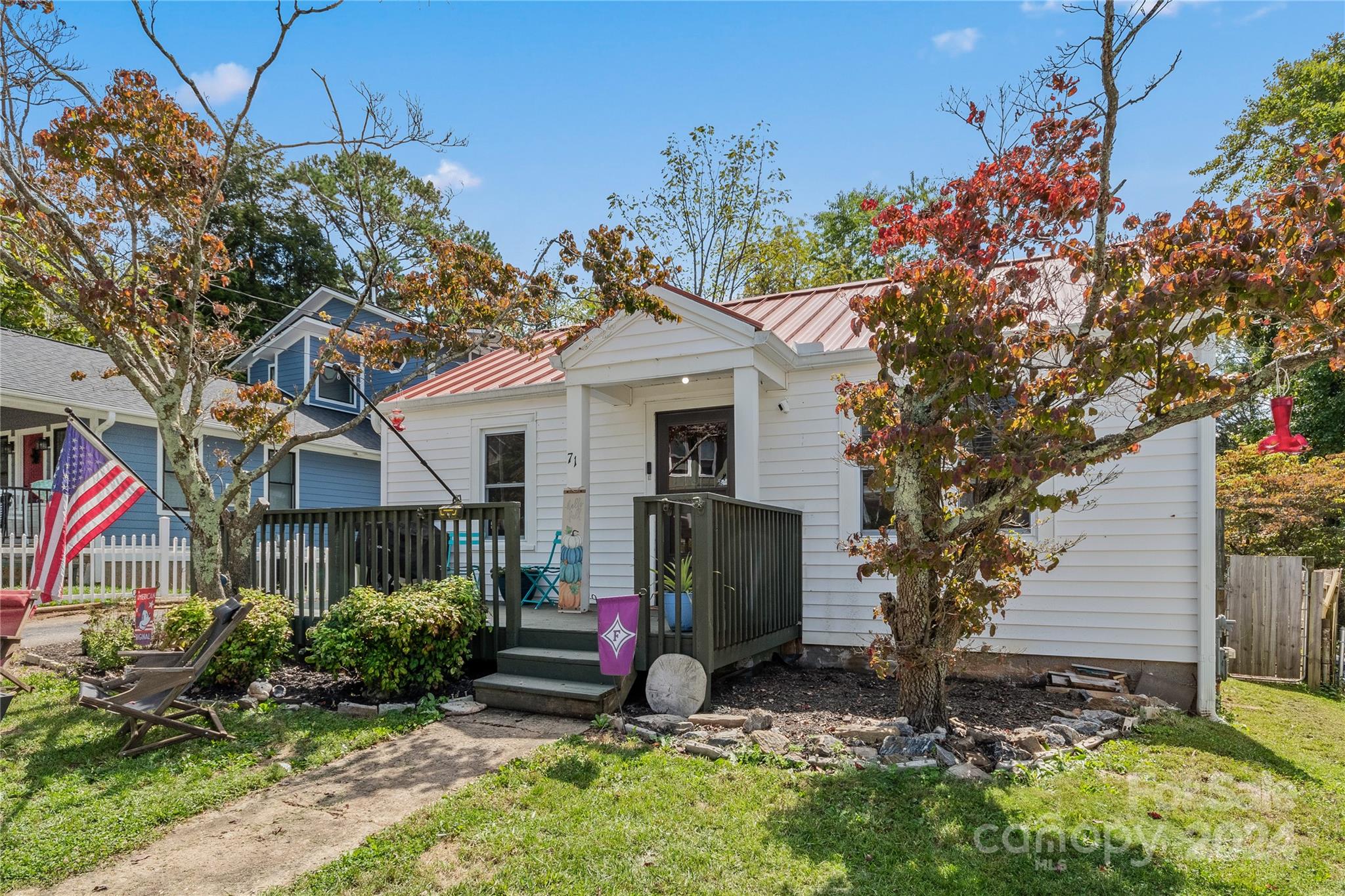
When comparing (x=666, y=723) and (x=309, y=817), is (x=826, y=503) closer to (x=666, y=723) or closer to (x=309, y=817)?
(x=666, y=723)

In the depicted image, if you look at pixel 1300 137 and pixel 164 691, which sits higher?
pixel 1300 137

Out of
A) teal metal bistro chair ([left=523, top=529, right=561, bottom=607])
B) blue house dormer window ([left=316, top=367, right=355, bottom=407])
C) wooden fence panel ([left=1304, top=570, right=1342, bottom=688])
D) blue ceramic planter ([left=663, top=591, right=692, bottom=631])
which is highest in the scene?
blue house dormer window ([left=316, top=367, right=355, bottom=407])

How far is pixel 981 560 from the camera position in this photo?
4586 millimetres

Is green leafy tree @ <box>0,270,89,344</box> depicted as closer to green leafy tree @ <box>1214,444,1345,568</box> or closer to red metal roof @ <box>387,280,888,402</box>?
red metal roof @ <box>387,280,888,402</box>

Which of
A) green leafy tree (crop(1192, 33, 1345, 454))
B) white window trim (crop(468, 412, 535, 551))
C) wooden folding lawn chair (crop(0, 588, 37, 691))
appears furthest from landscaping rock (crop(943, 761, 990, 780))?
green leafy tree (crop(1192, 33, 1345, 454))

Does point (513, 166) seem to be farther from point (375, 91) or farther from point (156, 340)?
point (156, 340)

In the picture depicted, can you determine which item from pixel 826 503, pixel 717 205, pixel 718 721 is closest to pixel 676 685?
pixel 718 721

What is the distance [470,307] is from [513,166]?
3.74 m

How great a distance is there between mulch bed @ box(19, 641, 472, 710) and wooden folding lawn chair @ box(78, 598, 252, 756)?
0.75m

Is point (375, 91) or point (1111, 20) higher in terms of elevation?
point (375, 91)

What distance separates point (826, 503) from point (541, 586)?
3.28 m

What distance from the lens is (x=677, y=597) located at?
213 inches

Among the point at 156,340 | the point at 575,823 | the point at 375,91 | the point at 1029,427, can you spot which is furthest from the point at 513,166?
the point at 575,823

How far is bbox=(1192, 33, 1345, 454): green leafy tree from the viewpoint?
1656cm
